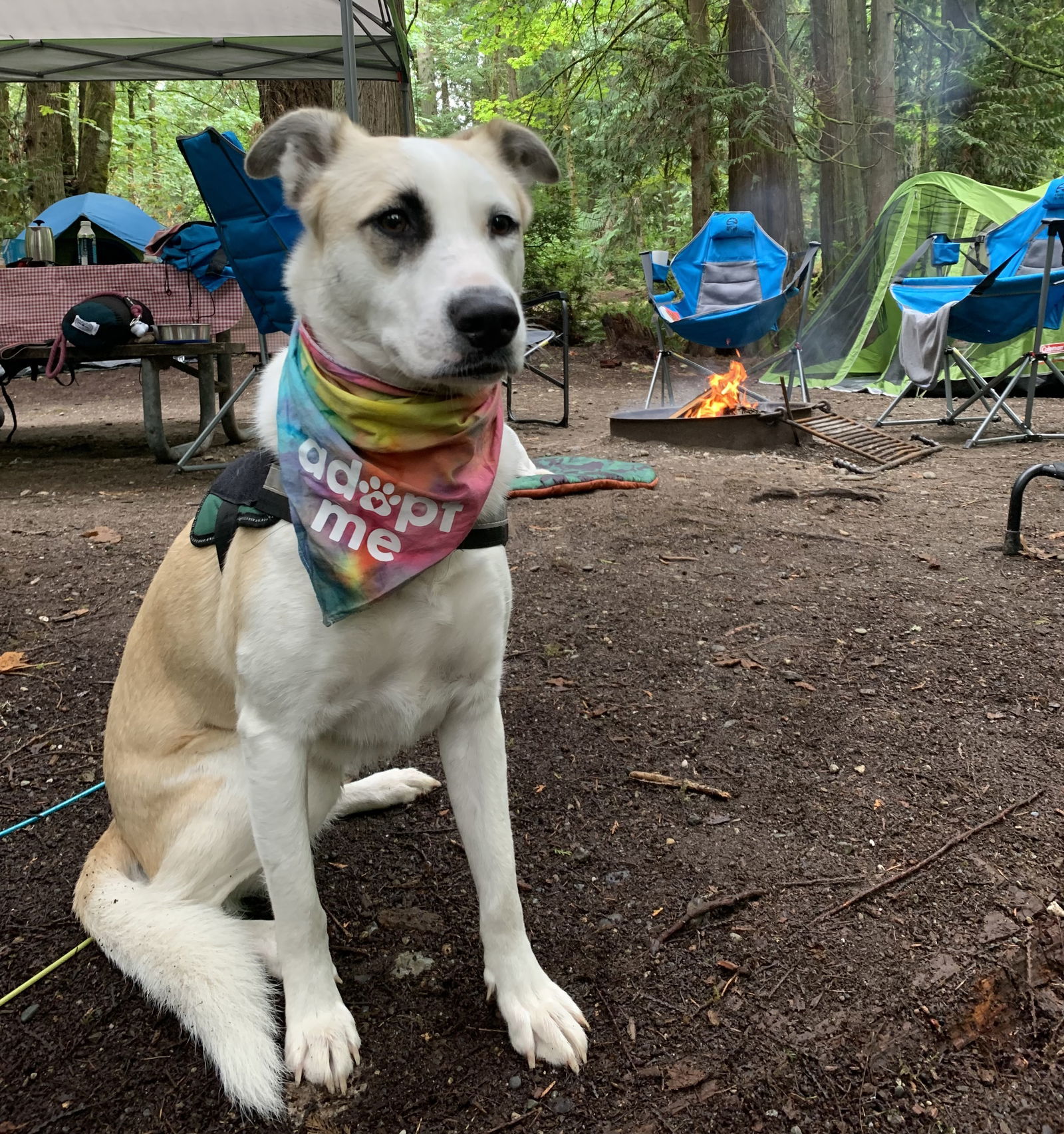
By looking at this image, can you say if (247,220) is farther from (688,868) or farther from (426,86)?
(426,86)

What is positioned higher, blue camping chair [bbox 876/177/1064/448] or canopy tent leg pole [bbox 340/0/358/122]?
canopy tent leg pole [bbox 340/0/358/122]

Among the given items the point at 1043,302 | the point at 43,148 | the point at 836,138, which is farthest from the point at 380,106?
the point at 836,138

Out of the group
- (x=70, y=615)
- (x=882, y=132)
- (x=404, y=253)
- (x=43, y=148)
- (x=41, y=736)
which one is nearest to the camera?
(x=404, y=253)

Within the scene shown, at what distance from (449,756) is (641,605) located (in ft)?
5.85

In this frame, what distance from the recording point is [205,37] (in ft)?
21.6

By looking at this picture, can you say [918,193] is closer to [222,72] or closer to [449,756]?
[222,72]

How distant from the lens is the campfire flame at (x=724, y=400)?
6371mm

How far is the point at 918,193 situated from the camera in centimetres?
980

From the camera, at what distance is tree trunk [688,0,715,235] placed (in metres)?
11.7

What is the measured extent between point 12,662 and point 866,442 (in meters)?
5.45

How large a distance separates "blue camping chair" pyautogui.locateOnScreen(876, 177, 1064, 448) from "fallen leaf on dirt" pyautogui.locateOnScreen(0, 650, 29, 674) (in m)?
6.25

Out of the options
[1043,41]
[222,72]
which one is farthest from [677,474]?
[1043,41]

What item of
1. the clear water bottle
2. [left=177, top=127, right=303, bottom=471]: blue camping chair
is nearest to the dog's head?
[left=177, top=127, right=303, bottom=471]: blue camping chair

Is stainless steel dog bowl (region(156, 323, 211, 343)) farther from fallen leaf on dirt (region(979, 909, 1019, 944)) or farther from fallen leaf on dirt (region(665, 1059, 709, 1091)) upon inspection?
fallen leaf on dirt (region(979, 909, 1019, 944))
